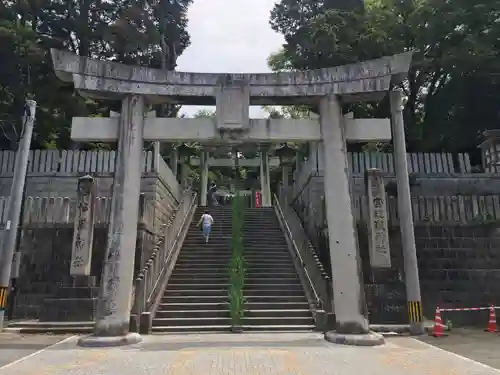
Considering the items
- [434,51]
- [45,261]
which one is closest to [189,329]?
[45,261]

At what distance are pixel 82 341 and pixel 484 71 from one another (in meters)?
20.1

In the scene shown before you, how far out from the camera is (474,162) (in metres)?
23.0

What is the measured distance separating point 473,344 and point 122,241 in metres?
7.83

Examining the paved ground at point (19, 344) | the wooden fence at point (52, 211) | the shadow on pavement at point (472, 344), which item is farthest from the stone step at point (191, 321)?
the shadow on pavement at point (472, 344)

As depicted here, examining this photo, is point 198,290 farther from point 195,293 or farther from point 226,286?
point 226,286

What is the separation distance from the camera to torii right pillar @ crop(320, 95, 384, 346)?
8.96 m

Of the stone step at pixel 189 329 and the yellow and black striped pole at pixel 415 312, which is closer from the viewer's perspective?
the stone step at pixel 189 329

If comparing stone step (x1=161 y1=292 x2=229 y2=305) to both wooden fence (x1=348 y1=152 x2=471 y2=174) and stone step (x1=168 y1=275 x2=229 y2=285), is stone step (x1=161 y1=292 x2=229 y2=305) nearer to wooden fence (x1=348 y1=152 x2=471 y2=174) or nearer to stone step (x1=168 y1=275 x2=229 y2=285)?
stone step (x1=168 y1=275 x2=229 y2=285)

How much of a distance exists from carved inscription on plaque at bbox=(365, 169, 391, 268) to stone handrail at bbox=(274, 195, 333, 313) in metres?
1.45

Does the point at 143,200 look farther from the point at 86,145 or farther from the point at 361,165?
the point at 86,145

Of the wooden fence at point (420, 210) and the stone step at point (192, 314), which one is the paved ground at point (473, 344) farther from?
the stone step at point (192, 314)

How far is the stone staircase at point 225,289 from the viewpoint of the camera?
1077 centimetres

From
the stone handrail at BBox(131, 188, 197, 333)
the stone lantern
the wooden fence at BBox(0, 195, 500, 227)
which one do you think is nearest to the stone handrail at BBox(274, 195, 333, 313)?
the wooden fence at BBox(0, 195, 500, 227)

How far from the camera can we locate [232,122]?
9789 millimetres
